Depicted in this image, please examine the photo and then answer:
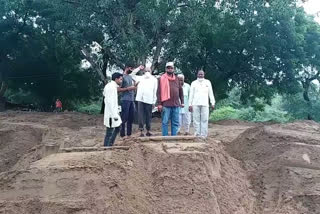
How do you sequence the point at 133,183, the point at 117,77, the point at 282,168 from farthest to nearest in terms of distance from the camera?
the point at 117,77
the point at 282,168
the point at 133,183

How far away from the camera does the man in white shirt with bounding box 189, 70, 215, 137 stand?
1005 cm

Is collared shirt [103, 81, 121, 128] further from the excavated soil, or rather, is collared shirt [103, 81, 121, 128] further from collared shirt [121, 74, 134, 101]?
collared shirt [121, 74, 134, 101]

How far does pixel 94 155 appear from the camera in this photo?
789 centimetres

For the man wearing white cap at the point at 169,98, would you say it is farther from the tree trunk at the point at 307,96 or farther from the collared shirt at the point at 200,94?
the tree trunk at the point at 307,96

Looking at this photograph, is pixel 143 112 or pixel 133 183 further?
pixel 143 112

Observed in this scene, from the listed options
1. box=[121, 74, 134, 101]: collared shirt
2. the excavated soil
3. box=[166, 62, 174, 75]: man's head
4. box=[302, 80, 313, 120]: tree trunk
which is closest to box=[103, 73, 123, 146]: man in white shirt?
the excavated soil

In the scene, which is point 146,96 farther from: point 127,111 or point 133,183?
point 133,183

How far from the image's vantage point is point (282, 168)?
896 centimetres

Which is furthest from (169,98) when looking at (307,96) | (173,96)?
(307,96)

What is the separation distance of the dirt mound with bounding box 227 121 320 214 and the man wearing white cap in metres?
1.61

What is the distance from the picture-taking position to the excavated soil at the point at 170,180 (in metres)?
6.90

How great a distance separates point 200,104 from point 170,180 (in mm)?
2935

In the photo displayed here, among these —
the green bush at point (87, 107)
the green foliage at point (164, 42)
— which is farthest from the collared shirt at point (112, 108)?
the green bush at point (87, 107)

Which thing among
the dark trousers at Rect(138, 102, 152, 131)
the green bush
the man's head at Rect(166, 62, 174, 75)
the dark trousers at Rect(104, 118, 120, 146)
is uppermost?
the man's head at Rect(166, 62, 174, 75)
